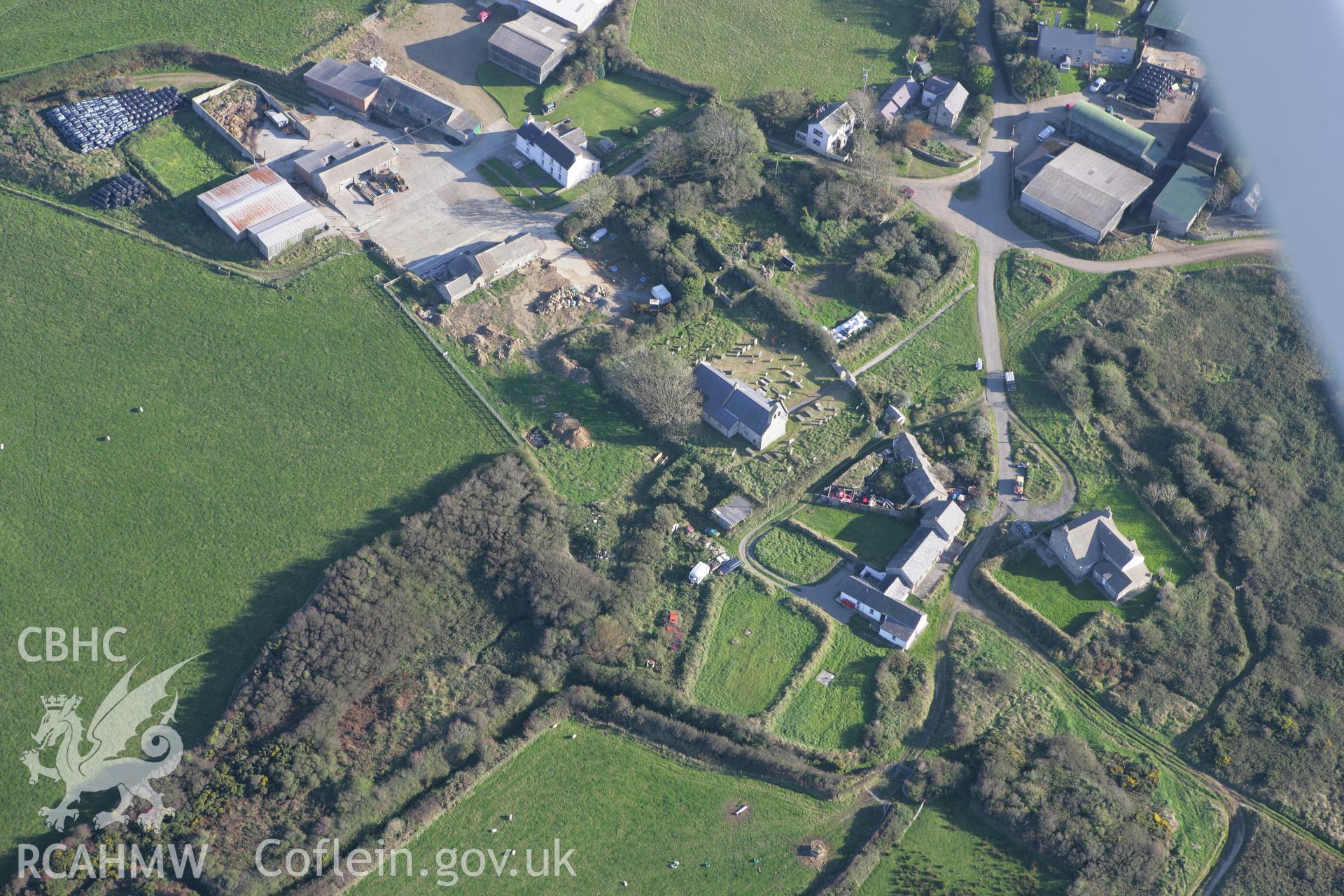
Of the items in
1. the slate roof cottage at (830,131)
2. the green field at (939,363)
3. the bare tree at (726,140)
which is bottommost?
the green field at (939,363)

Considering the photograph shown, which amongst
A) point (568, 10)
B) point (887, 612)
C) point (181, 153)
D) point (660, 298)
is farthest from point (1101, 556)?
point (181, 153)

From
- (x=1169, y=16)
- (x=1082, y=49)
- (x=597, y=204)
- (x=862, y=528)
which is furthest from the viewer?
(x=1169, y=16)

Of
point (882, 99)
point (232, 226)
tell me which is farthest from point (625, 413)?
point (882, 99)

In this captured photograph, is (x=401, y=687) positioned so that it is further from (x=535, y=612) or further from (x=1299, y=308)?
(x=1299, y=308)

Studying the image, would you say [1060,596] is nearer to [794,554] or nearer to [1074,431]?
[1074,431]

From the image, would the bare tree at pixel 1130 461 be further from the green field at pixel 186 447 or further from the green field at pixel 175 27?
the green field at pixel 175 27

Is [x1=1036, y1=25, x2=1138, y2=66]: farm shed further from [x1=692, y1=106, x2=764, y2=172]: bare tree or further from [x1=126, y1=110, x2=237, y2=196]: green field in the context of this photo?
[x1=126, y1=110, x2=237, y2=196]: green field

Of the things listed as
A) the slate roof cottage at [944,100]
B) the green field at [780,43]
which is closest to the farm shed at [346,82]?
the green field at [780,43]
